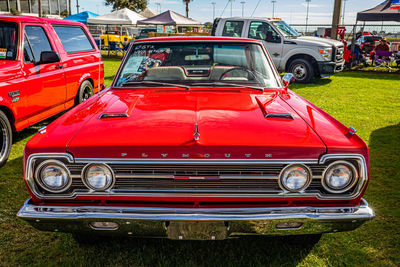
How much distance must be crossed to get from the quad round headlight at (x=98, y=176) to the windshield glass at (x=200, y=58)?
144cm

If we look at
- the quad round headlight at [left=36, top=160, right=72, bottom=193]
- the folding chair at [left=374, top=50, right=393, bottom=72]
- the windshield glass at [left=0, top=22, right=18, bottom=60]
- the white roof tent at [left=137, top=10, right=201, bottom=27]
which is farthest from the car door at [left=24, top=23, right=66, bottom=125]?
the white roof tent at [left=137, top=10, right=201, bottom=27]

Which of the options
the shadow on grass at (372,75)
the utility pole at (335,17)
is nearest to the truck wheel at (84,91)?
the shadow on grass at (372,75)

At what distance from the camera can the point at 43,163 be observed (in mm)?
2109

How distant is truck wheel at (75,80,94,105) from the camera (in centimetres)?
630

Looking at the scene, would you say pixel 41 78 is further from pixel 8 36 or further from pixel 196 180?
pixel 196 180

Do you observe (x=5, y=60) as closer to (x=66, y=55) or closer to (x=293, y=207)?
(x=66, y=55)

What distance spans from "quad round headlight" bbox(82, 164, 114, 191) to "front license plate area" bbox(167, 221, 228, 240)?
1.51ft

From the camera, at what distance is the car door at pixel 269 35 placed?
11.5 metres

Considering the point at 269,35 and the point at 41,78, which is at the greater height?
the point at 269,35

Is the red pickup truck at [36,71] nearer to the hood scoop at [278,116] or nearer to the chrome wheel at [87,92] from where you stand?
the chrome wheel at [87,92]

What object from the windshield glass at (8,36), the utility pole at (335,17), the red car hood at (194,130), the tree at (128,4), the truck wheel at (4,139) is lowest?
the truck wheel at (4,139)

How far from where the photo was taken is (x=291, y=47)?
37.0 feet

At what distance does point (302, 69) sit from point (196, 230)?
33.8 feet

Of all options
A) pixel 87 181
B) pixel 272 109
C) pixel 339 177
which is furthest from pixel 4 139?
pixel 339 177
